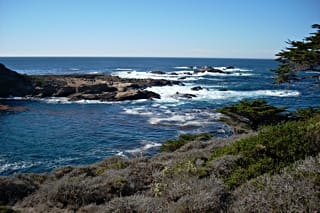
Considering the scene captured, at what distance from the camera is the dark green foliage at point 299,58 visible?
13.6 m

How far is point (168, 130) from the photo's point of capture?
3097cm

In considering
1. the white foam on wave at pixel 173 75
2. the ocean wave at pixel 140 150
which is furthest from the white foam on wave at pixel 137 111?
the white foam on wave at pixel 173 75

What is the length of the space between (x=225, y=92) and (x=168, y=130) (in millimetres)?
31154

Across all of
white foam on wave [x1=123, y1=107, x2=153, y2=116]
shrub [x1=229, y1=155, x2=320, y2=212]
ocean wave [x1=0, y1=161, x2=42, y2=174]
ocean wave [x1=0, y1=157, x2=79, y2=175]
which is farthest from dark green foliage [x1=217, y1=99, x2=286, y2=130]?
white foam on wave [x1=123, y1=107, x2=153, y2=116]

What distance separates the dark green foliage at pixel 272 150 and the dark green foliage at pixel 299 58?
487 centimetres

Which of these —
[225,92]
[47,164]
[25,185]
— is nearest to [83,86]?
[225,92]

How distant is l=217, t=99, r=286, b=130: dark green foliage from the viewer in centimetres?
2055

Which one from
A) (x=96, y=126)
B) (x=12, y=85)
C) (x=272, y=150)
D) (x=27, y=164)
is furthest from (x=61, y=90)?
(x=272, y=150)

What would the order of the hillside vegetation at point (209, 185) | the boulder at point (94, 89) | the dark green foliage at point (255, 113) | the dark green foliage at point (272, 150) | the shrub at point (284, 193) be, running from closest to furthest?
the shrub at point (284, 193)
the hillside vegetation at point (209, 185)
the dark green foliage at point (272, 150)
the dark green foliage at point (255, 113)
the boulder at point (94, 89)

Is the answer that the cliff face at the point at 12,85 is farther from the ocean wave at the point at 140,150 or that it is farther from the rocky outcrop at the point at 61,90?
the ocean wave at the point at 140,150

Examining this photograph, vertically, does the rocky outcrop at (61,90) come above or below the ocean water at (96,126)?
above

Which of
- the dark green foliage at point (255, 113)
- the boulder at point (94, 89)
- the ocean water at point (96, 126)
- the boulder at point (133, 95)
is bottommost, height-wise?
the ocean water at point (96, 126)

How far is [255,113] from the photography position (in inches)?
816

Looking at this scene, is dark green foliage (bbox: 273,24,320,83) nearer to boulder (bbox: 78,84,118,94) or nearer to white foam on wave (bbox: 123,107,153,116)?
white foam on wave (bbox: 123,107,153,116)
